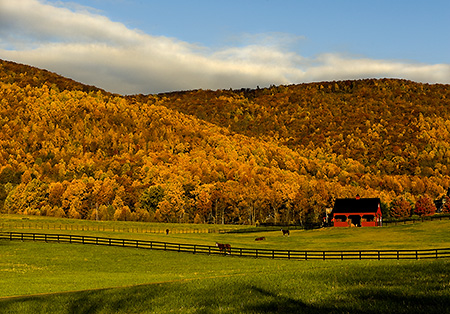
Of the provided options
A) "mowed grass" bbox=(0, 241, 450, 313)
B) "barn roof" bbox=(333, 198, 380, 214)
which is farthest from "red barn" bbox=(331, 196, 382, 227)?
"mowed grass" bbox=(0, 241, 450, 313)

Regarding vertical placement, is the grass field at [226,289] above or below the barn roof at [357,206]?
above

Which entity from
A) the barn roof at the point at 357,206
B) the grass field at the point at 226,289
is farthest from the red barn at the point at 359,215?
the grass field at the point at 226,289

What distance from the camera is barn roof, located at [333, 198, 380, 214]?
3954 inches

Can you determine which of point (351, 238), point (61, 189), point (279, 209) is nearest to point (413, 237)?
point (351, 238)

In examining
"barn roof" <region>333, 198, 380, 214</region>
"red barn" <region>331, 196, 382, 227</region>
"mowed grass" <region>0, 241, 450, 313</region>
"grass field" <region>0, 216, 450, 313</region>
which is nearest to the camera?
"mowed grass" <region>0, 241, 450, 313</region>

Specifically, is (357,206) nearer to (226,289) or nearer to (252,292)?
(226,289)

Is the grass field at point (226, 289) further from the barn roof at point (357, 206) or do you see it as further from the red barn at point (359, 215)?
the barn roof at point (357, 206)

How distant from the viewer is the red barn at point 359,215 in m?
100

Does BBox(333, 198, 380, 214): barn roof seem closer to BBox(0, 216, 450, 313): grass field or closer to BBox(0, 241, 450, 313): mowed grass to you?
BBox(0, 216, 450, 313): grass field

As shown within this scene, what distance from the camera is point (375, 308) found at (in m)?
15.9

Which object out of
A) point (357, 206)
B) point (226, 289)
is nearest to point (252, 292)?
A: point (226, 289)

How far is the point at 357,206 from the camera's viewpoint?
10238 cm

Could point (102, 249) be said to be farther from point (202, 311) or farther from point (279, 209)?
point (279, 209)

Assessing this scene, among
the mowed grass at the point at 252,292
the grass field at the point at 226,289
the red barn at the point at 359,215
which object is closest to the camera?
the mowed grass at the point at 252,292
